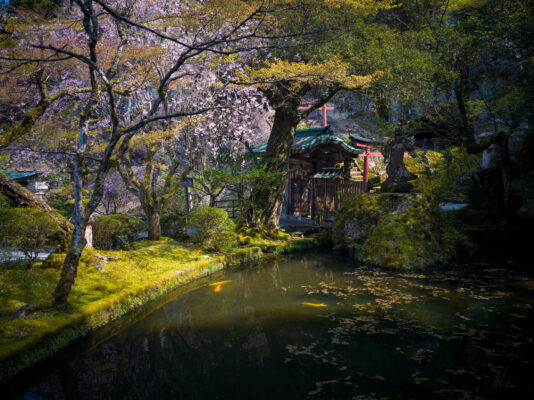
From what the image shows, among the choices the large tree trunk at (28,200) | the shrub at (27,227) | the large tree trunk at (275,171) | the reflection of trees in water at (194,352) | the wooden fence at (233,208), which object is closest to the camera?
the reflection of trees in water at (194,352)

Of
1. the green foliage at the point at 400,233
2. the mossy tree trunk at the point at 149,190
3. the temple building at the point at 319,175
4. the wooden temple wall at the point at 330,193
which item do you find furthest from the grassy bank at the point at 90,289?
the temple building at the point at 319,175

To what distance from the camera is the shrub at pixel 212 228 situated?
11156 millimetres

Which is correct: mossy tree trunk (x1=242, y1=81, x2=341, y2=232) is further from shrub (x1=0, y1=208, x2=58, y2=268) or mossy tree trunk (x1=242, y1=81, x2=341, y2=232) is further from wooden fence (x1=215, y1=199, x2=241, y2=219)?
shrub (x1=0, y1=208, x2=58, y2=268)

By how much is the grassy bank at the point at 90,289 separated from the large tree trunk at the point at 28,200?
0.58 m

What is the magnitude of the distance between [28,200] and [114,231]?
3.72 meters

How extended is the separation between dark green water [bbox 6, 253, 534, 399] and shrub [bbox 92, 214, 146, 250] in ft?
13.0

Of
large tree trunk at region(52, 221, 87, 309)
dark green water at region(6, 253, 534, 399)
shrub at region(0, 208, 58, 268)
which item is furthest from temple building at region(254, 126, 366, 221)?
large tree trunk at region(52, 221, 87, 309)

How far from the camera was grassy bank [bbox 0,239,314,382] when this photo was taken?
4.96 m

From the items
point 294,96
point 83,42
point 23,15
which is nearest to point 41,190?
point 83,42

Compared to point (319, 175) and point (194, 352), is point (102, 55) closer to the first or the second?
point (194, 352)

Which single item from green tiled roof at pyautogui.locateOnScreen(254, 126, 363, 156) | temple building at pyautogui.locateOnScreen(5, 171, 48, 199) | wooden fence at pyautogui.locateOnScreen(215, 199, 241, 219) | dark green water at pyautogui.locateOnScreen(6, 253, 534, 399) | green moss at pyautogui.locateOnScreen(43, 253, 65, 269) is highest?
green tiled roof at pyautogui.locateOnScreen(254, 126, 363, 156)

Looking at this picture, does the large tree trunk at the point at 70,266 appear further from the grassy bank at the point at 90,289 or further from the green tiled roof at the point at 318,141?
the green tiled roof at the point at 318,141

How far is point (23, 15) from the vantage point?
791cm

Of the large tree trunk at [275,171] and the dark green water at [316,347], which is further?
the large tree trunk at [275,171]
